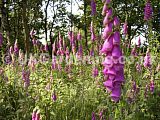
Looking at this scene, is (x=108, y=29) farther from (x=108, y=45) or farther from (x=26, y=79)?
(x=26, y=79)

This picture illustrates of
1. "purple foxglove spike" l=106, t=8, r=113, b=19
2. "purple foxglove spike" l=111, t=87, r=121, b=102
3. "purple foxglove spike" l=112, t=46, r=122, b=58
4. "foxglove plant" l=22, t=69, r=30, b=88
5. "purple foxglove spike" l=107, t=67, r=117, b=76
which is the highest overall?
"purple foxglove spike" l=106, t=8, r=113, b=19

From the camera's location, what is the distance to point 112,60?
178 centimetres

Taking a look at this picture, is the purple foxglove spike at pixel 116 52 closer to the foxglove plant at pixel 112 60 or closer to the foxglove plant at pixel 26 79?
the foxglove plant at pixel 112 60

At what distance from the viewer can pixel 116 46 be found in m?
1.81

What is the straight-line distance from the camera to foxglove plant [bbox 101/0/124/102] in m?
1.76

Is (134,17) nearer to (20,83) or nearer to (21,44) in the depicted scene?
(21,44)

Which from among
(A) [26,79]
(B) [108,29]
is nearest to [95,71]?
(A) [26,79]

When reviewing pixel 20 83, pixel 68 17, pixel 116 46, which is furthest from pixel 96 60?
pixel 68 17

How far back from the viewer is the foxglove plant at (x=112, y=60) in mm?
1763

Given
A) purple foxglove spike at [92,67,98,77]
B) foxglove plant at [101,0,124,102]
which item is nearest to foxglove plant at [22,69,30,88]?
purple foxglove spike at [92,67,98,77]

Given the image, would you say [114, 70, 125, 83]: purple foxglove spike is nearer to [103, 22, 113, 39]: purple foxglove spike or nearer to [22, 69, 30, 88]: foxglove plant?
[103, 22, 113, 39]: purple foxglove spike

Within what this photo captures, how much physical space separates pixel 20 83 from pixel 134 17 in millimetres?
25794

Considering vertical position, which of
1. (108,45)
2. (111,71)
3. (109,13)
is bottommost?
(111,71)

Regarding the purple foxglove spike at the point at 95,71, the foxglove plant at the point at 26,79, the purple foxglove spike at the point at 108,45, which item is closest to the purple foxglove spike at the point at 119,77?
the purple foxglove spike at the point at 108,45
